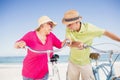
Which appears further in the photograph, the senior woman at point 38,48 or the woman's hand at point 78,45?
the senior woman at point 38,48

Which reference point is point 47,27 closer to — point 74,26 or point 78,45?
point 74,26

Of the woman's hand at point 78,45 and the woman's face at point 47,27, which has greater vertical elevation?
the woman's face at point 47,27

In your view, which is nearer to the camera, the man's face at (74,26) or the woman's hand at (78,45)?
the woman's hand at (78,45)

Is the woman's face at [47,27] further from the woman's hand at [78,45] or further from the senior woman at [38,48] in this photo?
the woman's hand at [78,45]

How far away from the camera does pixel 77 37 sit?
4.84ft

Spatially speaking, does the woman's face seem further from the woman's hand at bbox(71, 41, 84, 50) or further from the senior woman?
the woman's hand at bbox(71, 41, 84, 50)

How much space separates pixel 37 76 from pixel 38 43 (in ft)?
0.49

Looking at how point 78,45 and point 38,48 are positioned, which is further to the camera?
point 38,48

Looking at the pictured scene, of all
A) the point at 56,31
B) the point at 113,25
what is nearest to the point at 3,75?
the point at 56,31

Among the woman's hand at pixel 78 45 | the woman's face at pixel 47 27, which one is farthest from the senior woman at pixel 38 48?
the woman's hand at pixel 78 45

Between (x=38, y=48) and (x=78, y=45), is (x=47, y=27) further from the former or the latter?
(x=78, y=45)

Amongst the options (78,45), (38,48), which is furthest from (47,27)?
(78,45)

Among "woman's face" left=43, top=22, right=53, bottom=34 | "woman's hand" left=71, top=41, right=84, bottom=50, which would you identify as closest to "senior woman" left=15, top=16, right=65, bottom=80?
"woman's face" left=43, top=22, right=53, bottom=34

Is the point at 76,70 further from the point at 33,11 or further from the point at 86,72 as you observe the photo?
the point at 33,11
